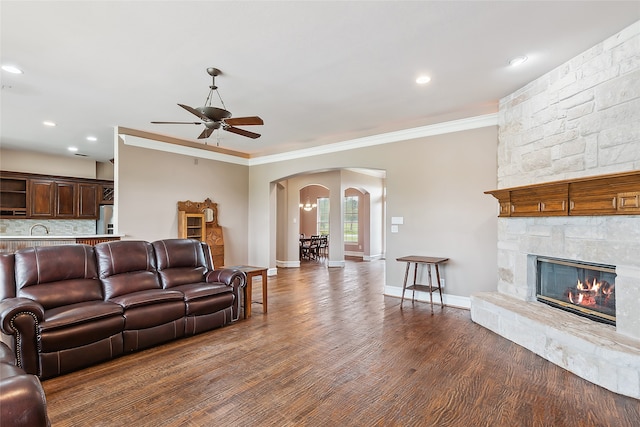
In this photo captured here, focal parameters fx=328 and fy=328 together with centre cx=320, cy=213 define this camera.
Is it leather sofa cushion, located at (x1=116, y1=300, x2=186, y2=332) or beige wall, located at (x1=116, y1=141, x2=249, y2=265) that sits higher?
beige wall, located at (x1=116, y1=141, x2=249, y2=265)

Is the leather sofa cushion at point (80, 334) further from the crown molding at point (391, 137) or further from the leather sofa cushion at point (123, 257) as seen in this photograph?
the crown molding at point (391, 137)

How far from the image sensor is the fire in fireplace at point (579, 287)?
9.95 ft

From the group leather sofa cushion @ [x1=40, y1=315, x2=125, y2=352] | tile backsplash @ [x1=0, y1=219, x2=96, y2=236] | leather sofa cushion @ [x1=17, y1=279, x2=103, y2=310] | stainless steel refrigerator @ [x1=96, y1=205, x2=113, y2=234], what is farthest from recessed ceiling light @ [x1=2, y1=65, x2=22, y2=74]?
tile backsplash @ [x1=0, y1=219, x2=96, y2=236]

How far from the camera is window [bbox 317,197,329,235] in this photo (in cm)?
1252

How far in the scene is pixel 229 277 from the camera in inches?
165

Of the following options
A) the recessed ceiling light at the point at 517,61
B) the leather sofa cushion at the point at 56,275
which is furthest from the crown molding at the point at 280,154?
the leather sofa cushion at the point at 56,275

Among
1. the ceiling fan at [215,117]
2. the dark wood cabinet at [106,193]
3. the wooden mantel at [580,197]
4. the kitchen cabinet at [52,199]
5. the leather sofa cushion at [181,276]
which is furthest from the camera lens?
the dark wood cabinet at [106,193]

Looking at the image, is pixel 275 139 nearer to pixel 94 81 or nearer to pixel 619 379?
pixel 94 81

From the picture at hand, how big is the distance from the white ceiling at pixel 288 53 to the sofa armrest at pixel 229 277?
225 cm

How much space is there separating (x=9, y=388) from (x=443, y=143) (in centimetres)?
534

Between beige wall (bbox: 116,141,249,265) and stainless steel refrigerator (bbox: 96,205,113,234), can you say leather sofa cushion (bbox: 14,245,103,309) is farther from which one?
stainless steel refrigerator (bbox: 96,205,113,234)

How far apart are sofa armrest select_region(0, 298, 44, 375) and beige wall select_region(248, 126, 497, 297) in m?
4.70

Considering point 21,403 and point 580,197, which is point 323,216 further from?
point 21,403

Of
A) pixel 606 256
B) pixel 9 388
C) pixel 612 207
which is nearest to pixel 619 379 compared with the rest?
pixel 606 256
